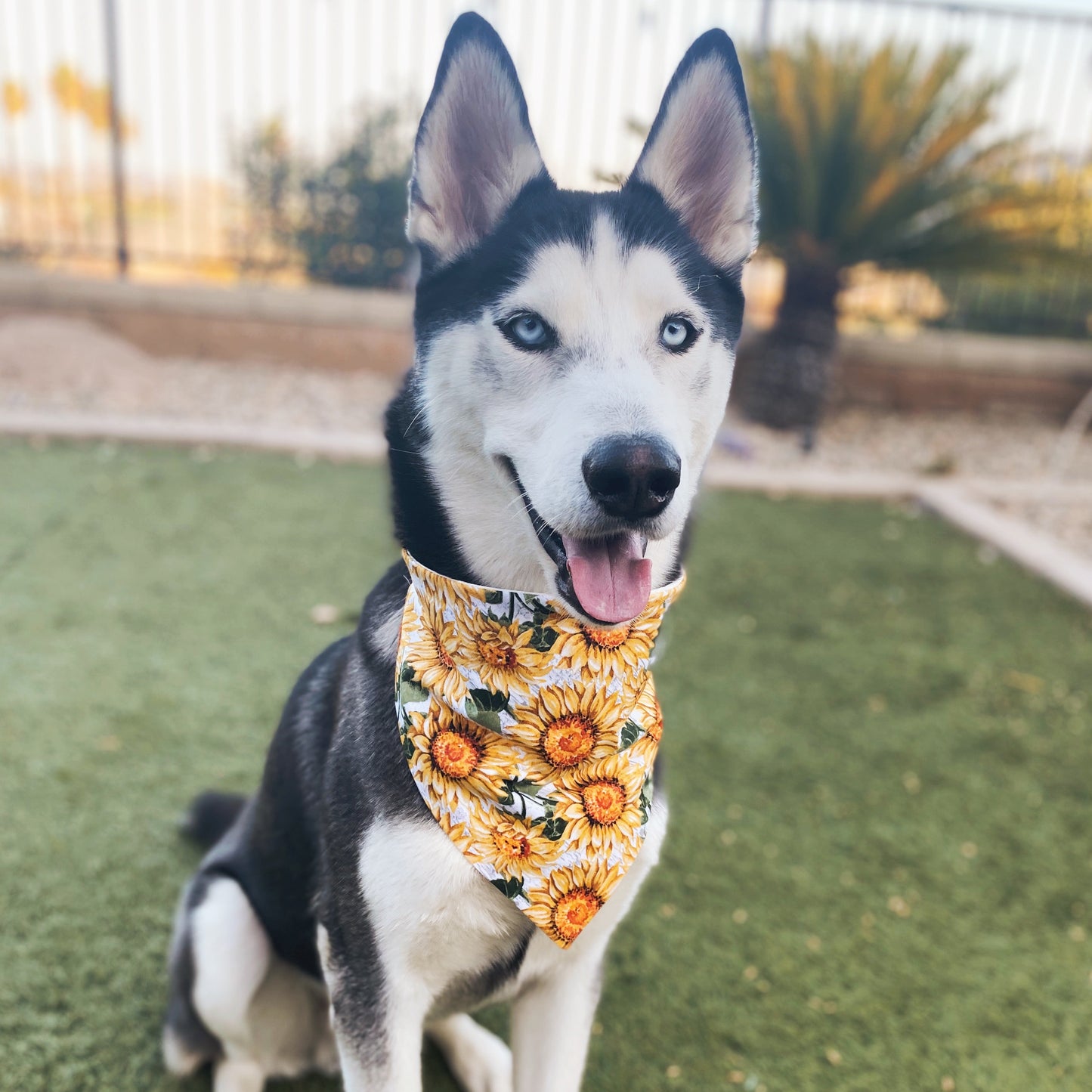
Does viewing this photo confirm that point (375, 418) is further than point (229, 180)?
No

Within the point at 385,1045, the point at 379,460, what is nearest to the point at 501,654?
the point at 385,1045

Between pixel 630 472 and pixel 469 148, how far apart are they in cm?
66

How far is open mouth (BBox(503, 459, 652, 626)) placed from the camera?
4.65 feet

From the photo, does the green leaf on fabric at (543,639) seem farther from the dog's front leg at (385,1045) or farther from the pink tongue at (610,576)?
the dog's front leg at (385,1045)

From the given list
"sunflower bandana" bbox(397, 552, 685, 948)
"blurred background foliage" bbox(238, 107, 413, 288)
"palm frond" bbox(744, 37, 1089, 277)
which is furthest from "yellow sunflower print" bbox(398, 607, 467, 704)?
"blurred background foliage" bbox(238, 107, 413, 288)

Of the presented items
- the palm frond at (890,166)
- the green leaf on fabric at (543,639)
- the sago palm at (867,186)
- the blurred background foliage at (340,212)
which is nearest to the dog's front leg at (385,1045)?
the green leaf on fabric at (543,639)

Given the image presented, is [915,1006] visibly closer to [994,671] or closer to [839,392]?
[994,671]

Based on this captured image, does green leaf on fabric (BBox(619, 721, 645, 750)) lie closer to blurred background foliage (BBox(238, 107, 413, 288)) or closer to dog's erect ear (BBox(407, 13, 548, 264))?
dog's erect ear (BBox(407, 13, 548, 264))

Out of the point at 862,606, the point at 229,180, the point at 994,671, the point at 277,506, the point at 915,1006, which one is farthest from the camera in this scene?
the point at 229,180

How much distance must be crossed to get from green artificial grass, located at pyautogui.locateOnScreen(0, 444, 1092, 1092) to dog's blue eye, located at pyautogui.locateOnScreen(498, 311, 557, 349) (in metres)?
1.15

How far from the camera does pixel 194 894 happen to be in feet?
6.16

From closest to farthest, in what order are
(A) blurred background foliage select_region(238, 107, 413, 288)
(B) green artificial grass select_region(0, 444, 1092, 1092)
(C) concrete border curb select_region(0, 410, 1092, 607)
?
1. (B) green artificial grass select_region(0, 444, 1092, 1092)
2. (C) concrete border curb select_region(0, 410, 1092, 607)
3. (A) blurred background foliage select_region(238, 107, 413, 288)

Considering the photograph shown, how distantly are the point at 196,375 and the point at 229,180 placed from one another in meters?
1.87

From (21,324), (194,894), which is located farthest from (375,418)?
(194,894)
